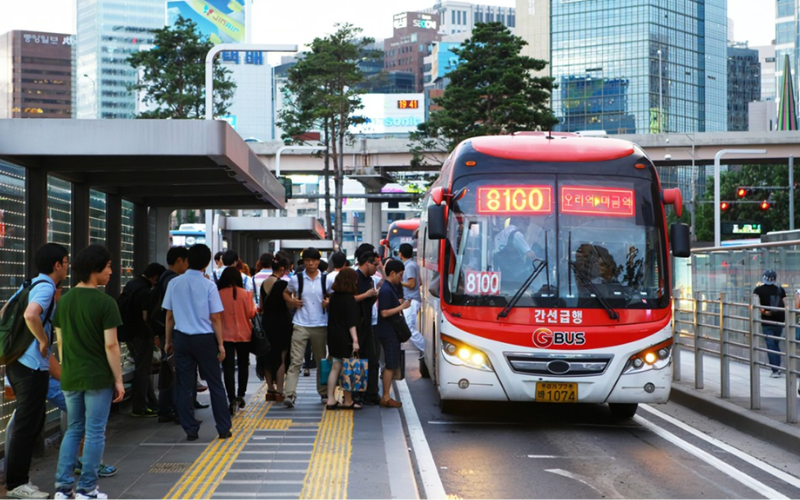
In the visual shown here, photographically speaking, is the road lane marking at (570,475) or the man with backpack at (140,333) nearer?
the road lane marking at (570,475)

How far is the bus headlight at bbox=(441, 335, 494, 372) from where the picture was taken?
→ 11.1 m

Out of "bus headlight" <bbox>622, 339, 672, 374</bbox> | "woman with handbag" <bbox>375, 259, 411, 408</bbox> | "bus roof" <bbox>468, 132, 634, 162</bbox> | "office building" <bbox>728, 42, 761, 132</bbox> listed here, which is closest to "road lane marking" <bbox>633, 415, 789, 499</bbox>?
"bus headlight" <bbox>622, 339, 672, 374</bbox>

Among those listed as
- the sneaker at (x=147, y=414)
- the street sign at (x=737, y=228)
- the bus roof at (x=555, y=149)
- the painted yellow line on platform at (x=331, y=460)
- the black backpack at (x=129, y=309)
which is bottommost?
the sneaker at (x=147, y=414)

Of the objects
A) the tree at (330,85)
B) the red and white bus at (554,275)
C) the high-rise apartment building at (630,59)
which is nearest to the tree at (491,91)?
the tree at (330,85)

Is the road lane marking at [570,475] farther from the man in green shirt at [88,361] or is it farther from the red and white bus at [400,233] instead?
the red and white bus at [400,233]

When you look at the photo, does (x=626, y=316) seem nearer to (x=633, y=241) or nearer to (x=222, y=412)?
(x=633, y=241)

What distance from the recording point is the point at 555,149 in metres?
11.9

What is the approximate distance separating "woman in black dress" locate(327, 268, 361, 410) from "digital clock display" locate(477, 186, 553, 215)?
1.72 m

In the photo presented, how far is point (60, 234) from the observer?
1154 centimetres

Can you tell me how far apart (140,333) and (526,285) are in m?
4.05

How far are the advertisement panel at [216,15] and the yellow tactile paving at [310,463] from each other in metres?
122

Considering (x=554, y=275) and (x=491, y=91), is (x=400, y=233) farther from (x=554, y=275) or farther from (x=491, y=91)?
(x=554, y=275)

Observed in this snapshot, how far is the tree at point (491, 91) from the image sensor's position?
172 ft

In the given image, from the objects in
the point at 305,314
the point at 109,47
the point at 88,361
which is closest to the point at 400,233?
the point at 305,314
